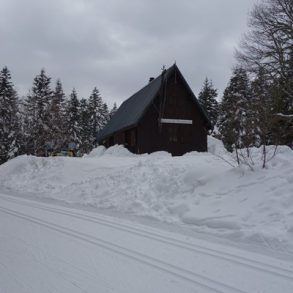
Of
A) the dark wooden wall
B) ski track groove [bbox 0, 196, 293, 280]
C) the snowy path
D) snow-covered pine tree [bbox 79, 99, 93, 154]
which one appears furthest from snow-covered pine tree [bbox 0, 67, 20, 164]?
the snowy path

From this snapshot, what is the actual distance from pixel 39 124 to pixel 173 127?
15.6m

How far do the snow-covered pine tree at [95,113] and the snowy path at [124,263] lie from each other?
57.1 meters

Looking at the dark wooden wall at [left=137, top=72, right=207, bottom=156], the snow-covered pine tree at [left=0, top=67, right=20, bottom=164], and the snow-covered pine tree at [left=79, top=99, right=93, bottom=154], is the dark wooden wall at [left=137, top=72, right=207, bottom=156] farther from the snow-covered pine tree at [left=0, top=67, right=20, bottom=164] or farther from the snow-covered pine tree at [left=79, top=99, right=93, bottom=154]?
the snow-covered pine tree at [left=79, top=99, right=93, bottom=154]

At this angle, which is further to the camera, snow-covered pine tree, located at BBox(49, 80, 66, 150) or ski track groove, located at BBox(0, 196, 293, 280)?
snow-covered pine tree, located at BBox(49, 80, 66, 150)

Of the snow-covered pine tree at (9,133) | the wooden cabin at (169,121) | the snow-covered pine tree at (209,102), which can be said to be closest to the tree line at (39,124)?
the snow-covered pine tree at (9,133)

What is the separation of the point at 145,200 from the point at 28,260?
519 centimetres

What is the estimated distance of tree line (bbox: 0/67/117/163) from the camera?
36000 millimetres

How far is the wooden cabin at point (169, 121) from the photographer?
91.9 feet

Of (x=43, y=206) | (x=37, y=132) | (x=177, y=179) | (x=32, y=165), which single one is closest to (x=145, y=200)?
(x=177, y=179)

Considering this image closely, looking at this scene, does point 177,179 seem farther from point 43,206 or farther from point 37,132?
point 37,132

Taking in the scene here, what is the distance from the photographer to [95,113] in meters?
65.6

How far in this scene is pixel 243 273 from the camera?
4996 mm

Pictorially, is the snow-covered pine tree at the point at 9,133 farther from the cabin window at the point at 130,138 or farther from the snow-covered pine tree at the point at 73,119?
the snow-covered pine tree at the point at 73,119

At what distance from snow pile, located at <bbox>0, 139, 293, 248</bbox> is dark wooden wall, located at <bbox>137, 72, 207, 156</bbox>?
11.8 metres
